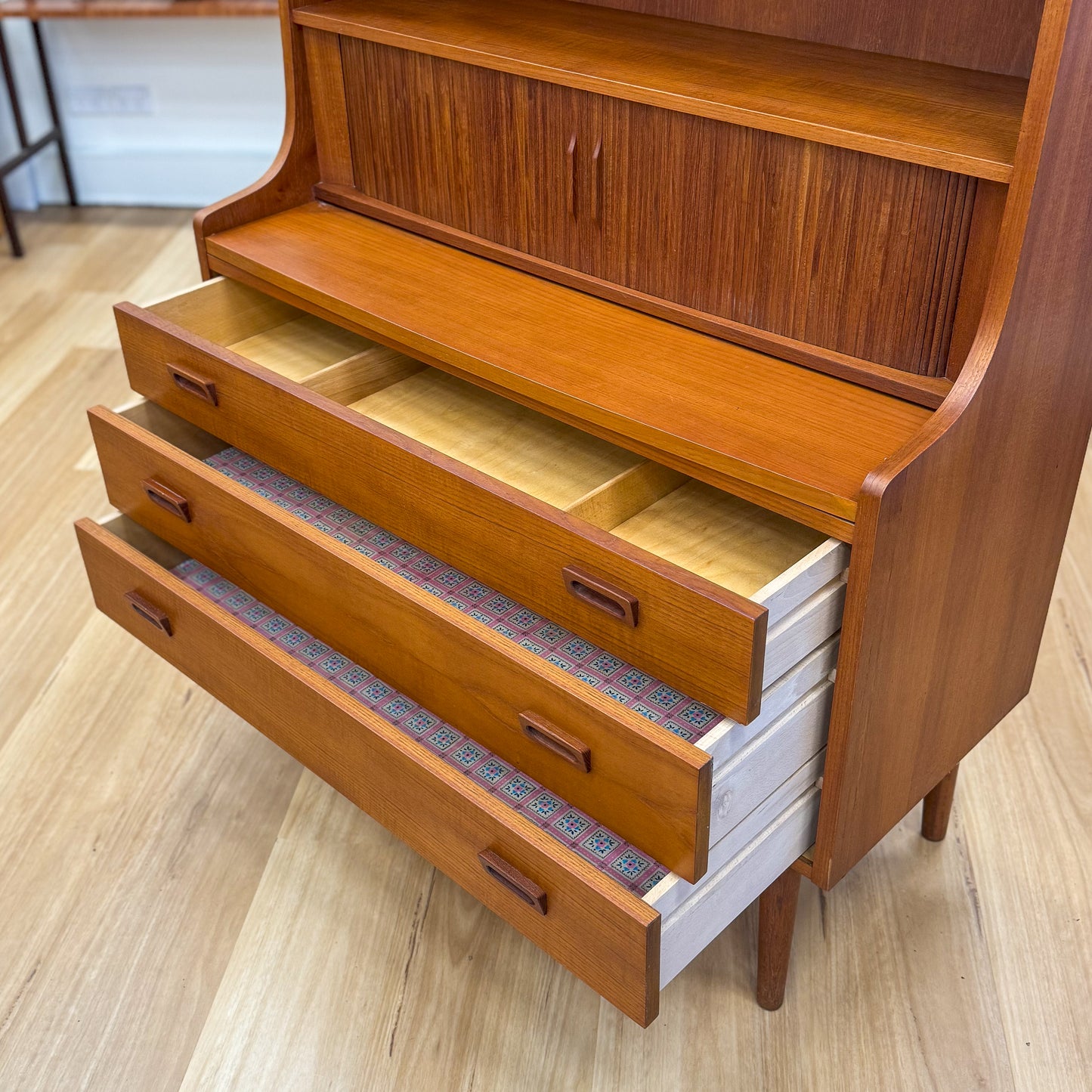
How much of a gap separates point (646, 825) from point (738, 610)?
8.4 inches

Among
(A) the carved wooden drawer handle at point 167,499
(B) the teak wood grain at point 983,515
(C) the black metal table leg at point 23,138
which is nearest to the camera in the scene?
(B) the teak wood grain at point 983,515

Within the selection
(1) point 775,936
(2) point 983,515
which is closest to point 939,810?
(1) point 775,936

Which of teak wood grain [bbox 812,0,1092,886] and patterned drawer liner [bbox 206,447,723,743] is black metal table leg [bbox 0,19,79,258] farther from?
teak wood grain [bbox 812,0,1092,886]

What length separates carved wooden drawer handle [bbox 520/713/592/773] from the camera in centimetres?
101

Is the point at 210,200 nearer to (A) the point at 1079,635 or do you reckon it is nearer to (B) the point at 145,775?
(B) the point at 145,775

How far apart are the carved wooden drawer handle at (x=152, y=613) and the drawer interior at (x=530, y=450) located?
0.30m

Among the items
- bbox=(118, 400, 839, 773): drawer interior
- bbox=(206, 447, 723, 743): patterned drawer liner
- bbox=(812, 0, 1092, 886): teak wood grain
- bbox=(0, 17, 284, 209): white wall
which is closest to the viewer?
bbox=(812, 0, 1092, 886): teak wood grain

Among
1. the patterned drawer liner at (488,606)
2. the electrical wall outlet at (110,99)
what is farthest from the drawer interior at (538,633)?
the electrical wall outlet at (110,99)

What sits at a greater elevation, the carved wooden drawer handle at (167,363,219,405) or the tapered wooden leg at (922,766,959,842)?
the carved wooden drawer handle at (167,363,219,405)

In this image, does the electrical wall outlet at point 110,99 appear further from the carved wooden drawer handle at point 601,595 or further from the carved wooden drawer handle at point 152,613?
the carved wooden drawer handle at point 601,595

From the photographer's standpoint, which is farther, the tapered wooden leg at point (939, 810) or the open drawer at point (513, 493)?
the tapered wooden leg at point (939, 810)

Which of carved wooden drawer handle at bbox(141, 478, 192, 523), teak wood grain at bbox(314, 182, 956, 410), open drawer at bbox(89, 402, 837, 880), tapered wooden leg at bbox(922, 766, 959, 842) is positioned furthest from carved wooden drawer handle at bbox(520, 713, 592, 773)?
tapered wooden leg at bbox(922, 766, 959, 842)

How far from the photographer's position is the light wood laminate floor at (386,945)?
1289 millimetres

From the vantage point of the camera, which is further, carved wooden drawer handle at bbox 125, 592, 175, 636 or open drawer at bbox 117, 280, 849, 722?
carved wooden drawer handle at bbox 125, 592, 175, 636
